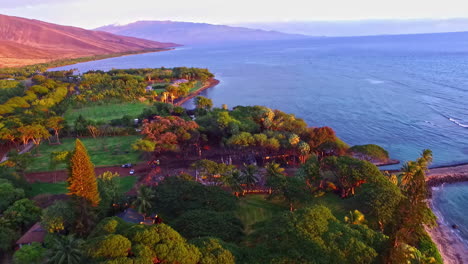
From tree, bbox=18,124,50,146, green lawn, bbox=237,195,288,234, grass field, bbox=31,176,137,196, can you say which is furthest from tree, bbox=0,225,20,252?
tree, bbox=18,124,50,146

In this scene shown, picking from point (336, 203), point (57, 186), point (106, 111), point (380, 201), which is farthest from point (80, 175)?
point (106, 111)

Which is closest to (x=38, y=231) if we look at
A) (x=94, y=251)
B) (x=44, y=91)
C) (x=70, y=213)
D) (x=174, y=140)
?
(x=70, y=213)

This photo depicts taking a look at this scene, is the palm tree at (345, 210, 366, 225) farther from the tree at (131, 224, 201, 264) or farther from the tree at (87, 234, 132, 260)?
the tree at (87, 234, 132, 260)

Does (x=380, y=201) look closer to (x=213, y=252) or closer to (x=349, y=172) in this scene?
(x=349, y=172)

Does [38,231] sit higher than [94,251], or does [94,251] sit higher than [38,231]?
[94,251]

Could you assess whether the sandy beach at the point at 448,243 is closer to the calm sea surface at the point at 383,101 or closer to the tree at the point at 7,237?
the calm sea surface at the point at 383,101

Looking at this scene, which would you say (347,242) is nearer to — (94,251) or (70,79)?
(94,251)
